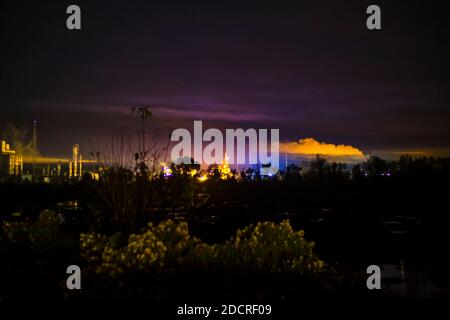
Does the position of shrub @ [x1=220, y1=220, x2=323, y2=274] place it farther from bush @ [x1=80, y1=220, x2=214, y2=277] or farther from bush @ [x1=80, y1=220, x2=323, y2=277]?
bush @ [x1=80, y1=220, x2=214, y2=277]

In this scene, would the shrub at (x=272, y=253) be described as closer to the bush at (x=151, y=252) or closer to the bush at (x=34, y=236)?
the bush at (x=151, y=252)

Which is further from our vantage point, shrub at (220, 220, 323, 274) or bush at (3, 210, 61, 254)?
bush at (3, 210, 61, 254)

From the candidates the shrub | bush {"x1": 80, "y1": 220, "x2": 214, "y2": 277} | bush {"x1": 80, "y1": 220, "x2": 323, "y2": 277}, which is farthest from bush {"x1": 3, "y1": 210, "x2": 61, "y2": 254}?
the shrub

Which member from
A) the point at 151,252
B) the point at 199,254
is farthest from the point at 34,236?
the point at 199,254

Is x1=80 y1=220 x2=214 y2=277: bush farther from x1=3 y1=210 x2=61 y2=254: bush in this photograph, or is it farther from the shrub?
x1=3 y1=210 x2=61 y2=254: bush

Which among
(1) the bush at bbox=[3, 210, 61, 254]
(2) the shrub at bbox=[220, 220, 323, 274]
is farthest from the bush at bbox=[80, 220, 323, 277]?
(1) the bush at bbox=[3, 210, 61, 254]

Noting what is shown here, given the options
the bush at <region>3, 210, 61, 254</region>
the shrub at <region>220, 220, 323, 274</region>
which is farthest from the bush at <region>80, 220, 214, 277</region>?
the bush at <region>3, 210, 61, 254</region>

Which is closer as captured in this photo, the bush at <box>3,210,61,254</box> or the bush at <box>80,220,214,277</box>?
the bush at <box>80,220,214,277</box>

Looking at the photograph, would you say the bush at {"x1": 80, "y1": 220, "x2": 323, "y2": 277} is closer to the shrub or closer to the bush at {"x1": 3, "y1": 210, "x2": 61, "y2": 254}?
the shrub

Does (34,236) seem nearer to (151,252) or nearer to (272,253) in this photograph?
(151,252)

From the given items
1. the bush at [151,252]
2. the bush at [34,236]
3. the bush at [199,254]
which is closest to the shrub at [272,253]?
the bush at [199,254]

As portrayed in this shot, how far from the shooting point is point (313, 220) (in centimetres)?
2538
